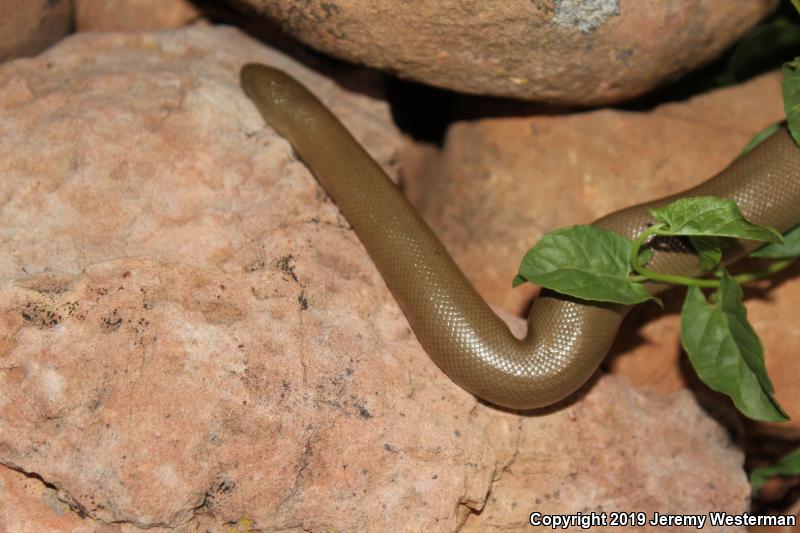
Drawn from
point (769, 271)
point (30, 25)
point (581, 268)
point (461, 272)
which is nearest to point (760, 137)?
point (769, 271)

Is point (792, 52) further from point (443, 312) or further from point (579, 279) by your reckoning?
point (443, 312)

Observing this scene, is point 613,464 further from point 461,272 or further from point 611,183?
point 611,183

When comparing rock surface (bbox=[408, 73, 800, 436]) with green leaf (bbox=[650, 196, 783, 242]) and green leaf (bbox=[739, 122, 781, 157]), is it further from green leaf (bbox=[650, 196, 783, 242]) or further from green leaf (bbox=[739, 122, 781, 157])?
green leaf (bbox=[650, 196, 783, 242])

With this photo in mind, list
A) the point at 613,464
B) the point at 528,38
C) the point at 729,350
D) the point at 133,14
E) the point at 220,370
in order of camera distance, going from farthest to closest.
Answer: the point at 133,14 → the point at 528,38 → the point at 613,464 → the point at 729,350 → the point at 220,370

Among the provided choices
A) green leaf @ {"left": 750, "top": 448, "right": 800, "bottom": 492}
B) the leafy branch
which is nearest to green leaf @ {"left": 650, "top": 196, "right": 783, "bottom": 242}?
the leafy branch

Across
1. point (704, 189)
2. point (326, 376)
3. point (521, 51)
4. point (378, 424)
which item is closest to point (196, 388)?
point (326, 376)

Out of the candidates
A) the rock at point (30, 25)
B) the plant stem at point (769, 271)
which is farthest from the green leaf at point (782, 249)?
the rock at point (30, 25)

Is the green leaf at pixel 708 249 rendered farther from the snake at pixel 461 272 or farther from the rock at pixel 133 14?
the rock at pixel 133 14
